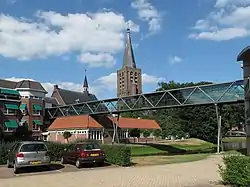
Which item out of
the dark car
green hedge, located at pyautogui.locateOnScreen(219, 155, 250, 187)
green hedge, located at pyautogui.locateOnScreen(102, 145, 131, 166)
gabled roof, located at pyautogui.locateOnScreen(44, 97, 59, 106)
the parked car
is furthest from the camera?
gabled roof, located at pyautogui.locateOnScreen(44, 97, 59, 106)

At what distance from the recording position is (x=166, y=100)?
4931 centimetres

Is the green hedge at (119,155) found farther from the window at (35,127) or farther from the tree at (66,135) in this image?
the window at (35,127)

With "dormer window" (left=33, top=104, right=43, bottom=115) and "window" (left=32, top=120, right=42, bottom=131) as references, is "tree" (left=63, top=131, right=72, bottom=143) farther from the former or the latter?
"dormer window" (left=33, top=104, right=43, bottom=115)

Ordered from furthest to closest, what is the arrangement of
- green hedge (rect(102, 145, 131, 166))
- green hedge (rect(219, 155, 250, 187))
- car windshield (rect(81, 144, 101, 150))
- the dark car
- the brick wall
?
the brick wall
green hedge (rect(102, 145, 131, 166))
car windshield (rect(81, 144, 101, 150))
the dark car
green hedge (rect(219, 155, 250, 187))

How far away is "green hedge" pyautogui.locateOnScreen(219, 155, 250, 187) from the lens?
34.3 feet

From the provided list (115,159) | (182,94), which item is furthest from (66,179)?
(182,94)

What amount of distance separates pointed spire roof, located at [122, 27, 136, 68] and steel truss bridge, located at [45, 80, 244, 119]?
54.2 m

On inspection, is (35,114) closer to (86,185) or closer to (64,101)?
(64,101)

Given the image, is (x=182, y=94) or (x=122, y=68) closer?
(x=182, y=94)

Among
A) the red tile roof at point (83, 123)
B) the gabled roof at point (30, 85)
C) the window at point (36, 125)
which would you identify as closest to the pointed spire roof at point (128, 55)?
the red tile roof at point (83, 123)

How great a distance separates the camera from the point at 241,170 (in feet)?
35.1

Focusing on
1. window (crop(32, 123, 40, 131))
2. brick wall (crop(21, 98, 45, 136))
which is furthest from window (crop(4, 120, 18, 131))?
window (crop(32, 123, 40, 131))

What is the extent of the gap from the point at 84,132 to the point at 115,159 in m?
40.2

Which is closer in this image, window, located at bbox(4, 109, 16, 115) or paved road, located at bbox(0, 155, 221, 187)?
paved road, located at bbox(0, 155, 221, 187)
